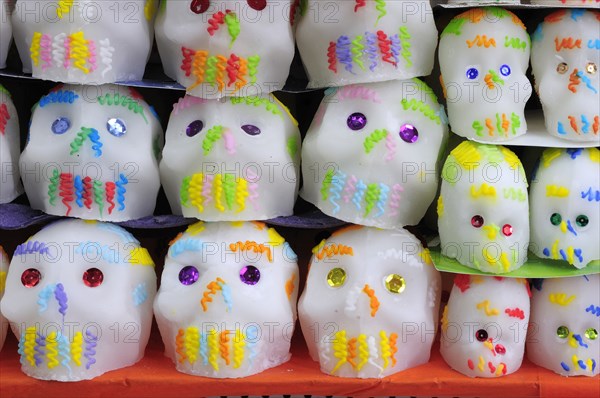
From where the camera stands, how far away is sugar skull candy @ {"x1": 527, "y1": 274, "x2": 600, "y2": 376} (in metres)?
1.90

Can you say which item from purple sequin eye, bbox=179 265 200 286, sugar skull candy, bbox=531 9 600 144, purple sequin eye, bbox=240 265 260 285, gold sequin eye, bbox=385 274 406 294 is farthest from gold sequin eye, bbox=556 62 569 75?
purple sequin eye, bbox=179 265 200 286

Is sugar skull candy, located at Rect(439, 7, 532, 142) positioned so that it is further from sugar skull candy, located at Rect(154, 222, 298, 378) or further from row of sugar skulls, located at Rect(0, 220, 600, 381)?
sugar skull candy, located at Rect(154, 222, 298, 378)

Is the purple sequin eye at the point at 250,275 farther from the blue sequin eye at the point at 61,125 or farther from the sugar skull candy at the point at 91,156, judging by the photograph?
the blue sequin eye at the point at 61,125

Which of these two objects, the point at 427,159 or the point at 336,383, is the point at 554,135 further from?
the point at 336,383

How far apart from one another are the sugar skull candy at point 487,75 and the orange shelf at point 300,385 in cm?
56

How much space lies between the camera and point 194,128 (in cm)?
197

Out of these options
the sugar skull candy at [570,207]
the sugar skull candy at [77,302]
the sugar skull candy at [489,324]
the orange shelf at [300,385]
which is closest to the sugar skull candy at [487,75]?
the sugar skull candy at [570,207]

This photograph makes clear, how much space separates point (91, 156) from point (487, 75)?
3.03 ft

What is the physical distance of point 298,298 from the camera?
6.89ft

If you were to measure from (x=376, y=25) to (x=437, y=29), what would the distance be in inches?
11.2

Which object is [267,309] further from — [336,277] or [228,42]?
[228,42]

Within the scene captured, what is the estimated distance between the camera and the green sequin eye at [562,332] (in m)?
1.92

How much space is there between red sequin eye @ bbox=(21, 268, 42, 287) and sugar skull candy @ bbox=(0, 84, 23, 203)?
0.22 m

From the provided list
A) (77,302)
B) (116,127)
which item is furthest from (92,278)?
(116,127)
